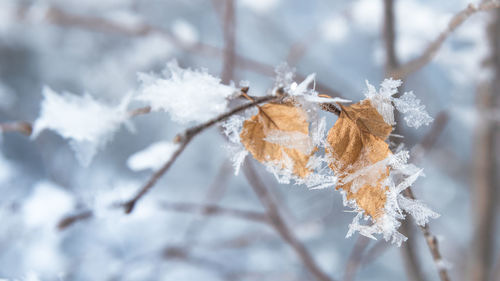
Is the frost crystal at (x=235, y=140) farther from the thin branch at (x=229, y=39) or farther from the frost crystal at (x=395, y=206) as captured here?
the thin branch at (x=229, y=39)

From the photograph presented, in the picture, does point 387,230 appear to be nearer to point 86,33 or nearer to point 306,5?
point 306,5

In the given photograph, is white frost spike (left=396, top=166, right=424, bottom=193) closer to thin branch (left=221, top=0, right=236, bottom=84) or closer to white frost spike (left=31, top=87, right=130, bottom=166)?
white frost spike (left=31, top=87, right=130, bottom=166)

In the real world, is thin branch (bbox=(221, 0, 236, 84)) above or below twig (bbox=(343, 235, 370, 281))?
above

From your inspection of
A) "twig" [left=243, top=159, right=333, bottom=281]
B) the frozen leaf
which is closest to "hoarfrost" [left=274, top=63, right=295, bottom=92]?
the frozen leaf

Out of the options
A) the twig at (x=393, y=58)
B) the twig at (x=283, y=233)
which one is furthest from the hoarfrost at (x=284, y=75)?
the twig at (x=393, y=58)

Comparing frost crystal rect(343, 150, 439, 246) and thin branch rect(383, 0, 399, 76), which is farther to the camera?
thin branch rect(383, 0, 399, 76)

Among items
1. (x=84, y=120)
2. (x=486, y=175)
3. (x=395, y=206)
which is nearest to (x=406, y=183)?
(x=395, y=206)
